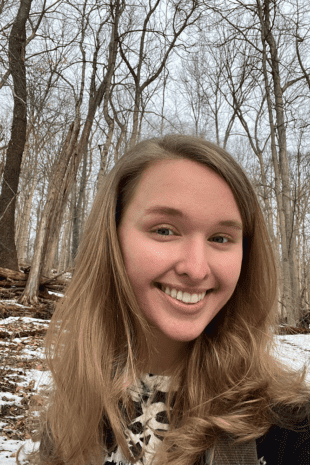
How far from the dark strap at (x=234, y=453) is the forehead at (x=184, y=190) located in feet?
2.00

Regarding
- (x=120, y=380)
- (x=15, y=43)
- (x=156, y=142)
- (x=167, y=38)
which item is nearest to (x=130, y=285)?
(x=120, y=380)

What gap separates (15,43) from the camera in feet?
26.5

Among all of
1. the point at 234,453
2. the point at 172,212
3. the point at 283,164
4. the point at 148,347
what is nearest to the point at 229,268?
the point at 172,212

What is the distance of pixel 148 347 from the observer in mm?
1081

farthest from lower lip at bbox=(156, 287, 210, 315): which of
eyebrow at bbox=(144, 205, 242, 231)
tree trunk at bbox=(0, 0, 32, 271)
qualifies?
tree trunk at bbox=(0, 0, 32, 271)

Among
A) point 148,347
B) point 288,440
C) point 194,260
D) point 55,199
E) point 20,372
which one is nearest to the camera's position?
point 288,440

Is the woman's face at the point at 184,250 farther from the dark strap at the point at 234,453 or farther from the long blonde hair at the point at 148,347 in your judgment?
the dark strap at the point at 234,453

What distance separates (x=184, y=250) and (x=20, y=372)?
2.89m

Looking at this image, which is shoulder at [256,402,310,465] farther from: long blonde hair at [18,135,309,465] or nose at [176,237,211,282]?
nose at [176,237,211,282]

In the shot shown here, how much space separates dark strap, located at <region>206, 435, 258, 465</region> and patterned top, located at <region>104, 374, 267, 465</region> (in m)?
0.19

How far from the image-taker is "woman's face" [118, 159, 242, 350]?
0.97m

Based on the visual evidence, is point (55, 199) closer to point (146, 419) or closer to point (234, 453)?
point (146, 419)

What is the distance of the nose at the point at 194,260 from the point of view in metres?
0.94

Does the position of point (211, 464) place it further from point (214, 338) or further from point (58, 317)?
point (58, 317)
